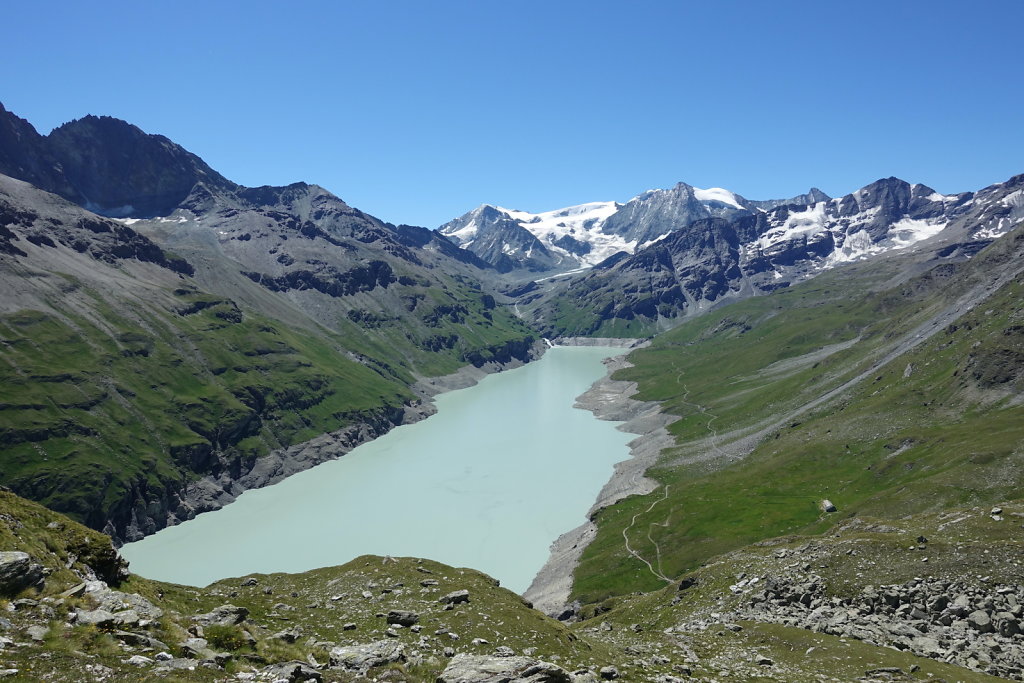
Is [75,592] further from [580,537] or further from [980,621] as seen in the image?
[580,537]

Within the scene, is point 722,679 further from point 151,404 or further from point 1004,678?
point 151,404

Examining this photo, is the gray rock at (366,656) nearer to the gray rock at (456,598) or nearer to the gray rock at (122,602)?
the gray rock at (122,602)

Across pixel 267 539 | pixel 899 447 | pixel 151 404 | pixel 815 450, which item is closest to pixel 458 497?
pixel 267 539

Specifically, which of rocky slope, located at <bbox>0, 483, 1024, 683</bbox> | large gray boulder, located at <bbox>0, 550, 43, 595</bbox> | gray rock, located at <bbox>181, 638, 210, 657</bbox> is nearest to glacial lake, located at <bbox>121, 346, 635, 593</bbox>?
rocky slope, located at <bbox>0, 483, 1024, 683</bbox>

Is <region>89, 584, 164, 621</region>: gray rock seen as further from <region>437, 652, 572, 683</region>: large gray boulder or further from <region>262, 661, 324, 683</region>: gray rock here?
<region>437, 652, 572, 683</region>: large gray boulder

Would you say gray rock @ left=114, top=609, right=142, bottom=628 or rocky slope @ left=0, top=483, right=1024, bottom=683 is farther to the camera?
gray rock @ left=114, top=609, right=142, bottom=628

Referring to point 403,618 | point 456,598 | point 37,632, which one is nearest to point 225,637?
point 37,632

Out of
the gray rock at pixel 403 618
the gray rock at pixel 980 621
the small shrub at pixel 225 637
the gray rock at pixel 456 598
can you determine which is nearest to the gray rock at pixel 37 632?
the small shrub at pixel 225 637
